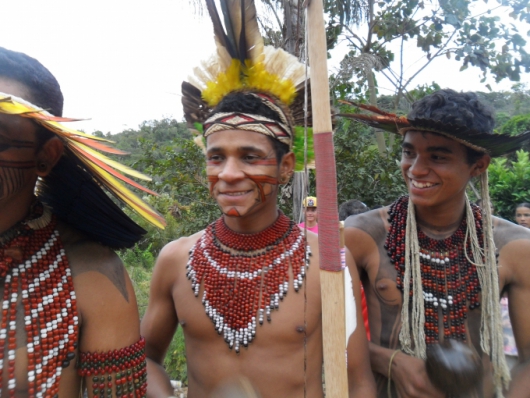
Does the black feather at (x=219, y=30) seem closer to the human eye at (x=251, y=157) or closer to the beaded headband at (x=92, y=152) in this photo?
the human eye at (x=251, y=157)

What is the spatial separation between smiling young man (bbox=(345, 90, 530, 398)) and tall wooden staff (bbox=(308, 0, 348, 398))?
103cm

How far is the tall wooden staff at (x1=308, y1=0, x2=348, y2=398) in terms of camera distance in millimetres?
1282

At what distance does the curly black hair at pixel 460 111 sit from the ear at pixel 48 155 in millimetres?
1681

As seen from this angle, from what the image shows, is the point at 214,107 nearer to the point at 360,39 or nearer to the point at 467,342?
the point at 467,342

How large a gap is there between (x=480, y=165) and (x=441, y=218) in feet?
1.16

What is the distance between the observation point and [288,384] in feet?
6.01

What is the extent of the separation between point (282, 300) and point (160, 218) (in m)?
0.67

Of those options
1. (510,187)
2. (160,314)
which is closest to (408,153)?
(160,314)

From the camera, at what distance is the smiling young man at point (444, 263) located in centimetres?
223

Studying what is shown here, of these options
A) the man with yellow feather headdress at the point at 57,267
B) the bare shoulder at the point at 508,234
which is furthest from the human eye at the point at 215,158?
the bare shoulder at the point at 508,234

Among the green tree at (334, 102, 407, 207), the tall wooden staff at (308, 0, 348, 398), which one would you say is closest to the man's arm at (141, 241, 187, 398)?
the tall wooden staff at (308, 0, 348, 398)

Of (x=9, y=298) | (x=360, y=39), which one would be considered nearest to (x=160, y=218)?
(x=9, y=298)

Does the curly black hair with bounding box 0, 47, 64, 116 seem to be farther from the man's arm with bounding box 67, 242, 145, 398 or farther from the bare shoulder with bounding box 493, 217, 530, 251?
the bare shoulder with bounding box 493, 217, 530, 251

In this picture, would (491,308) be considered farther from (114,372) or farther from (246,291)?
(114,372)
